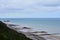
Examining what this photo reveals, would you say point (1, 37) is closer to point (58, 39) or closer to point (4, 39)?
point (4, 39)

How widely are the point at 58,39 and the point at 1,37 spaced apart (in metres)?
14.2

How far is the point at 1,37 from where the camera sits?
12.0 meters

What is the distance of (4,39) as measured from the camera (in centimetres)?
1180

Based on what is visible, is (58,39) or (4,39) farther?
(58,39)

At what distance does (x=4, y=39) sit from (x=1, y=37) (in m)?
0.27

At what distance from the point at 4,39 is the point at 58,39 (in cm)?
1424

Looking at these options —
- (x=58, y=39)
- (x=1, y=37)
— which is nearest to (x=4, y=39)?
(x=1, y=37)

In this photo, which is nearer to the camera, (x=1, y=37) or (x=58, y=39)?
(x=1, y=37)

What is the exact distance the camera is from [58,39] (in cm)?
2519
